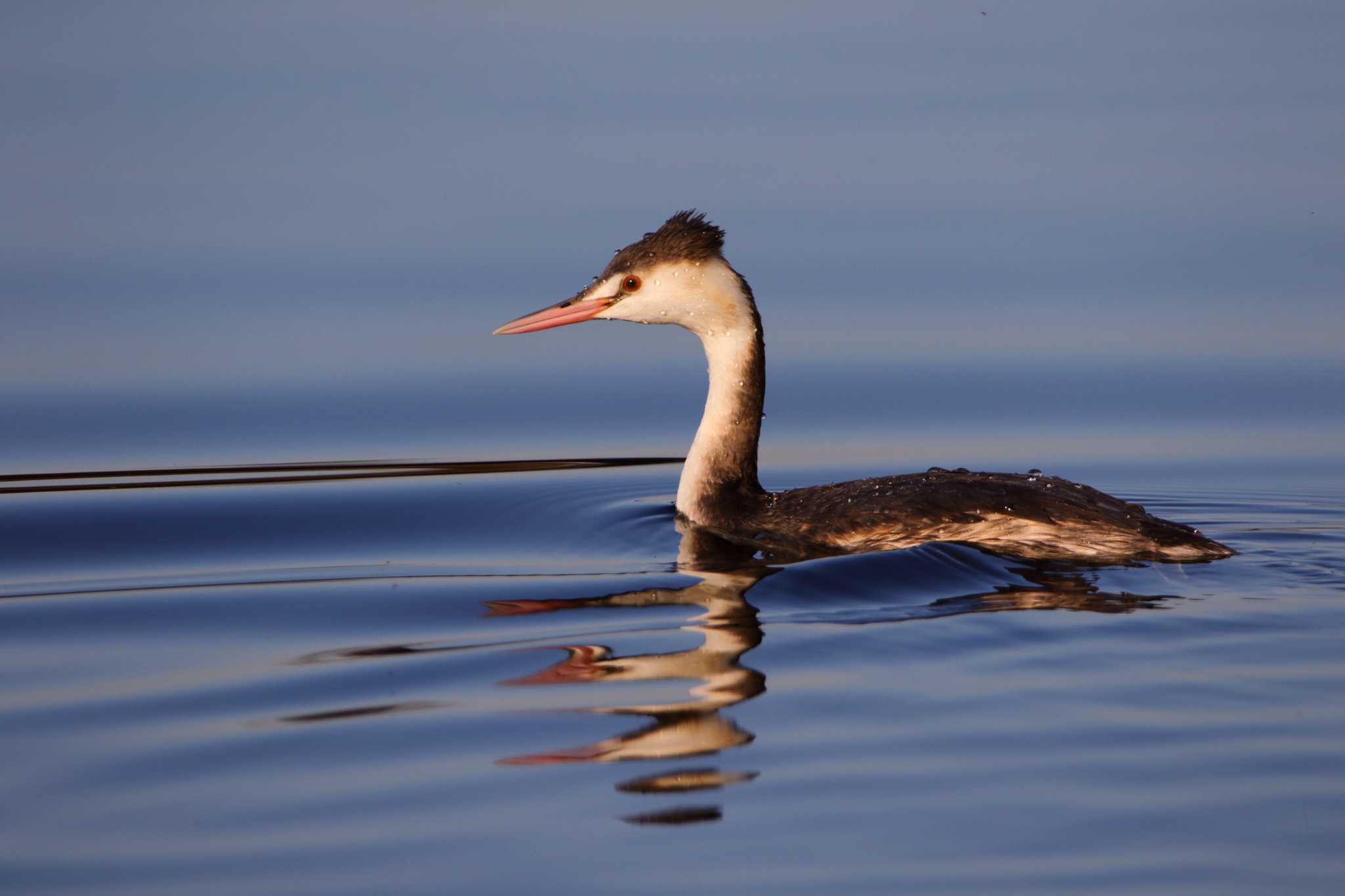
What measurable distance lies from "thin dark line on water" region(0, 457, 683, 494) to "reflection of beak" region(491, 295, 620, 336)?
4.61 ft

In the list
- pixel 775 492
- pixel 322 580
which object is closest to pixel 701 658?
pixel 322 580

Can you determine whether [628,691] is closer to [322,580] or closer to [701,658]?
[701,658]

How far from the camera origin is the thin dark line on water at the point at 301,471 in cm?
987

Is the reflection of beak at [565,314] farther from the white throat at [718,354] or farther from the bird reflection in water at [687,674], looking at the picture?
the bird reflection in water at [687,674]

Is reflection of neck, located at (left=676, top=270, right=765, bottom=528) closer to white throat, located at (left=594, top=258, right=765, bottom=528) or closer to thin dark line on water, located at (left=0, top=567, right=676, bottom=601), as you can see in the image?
white throat, located at (left=594, top=258, right=765, bottom=528)

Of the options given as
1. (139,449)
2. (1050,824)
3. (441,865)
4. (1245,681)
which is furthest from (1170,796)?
(139,449)

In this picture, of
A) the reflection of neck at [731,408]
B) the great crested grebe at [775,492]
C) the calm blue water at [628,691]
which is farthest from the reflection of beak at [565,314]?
the calm blue water at [628,691]

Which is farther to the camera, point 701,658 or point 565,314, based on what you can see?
point 565,314

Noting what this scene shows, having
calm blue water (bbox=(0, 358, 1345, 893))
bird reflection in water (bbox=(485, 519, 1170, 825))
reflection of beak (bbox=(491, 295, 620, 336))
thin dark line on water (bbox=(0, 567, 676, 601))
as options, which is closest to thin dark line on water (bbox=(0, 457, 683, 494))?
calm blue water (bbox=(0, 358, 1345, 893))

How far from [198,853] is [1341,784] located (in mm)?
3204

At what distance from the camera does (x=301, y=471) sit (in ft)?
33.4

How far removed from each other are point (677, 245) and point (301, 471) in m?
2.73

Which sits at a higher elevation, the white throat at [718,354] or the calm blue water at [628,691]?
the white throat at [718,354]

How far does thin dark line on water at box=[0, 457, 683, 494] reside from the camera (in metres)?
9.87
